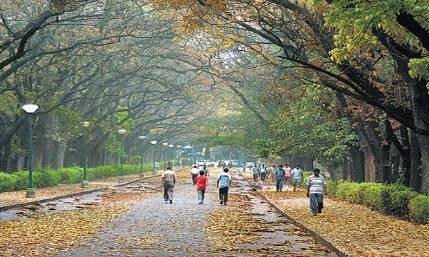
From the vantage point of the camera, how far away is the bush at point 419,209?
62.3 feet

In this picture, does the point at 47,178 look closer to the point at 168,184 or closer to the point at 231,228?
the point at 168,184

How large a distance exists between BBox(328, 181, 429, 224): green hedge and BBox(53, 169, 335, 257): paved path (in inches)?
134

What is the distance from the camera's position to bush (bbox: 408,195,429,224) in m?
19.0

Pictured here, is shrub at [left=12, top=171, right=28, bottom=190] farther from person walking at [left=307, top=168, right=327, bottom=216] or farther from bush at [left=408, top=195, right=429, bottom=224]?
bush at [left=408, top=195, right=429, bottom=224]

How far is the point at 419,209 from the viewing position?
1942 centimetres

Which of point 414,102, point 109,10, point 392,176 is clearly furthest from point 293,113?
point 414,102

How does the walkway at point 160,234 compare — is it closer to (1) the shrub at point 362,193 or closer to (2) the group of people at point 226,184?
(2) the group of people at point 226,184

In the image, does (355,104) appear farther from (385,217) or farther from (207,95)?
(207,95)

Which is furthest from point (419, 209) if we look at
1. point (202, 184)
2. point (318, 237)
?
point (202, 184)

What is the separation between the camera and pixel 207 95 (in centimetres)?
6412

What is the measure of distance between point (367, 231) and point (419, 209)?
8.90 feet

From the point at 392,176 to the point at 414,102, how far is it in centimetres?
1135

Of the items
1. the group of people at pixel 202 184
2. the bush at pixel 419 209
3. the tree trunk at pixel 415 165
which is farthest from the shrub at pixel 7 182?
the bush at pixel 419 209

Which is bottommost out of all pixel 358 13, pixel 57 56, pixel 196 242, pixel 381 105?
pixel 196 242
